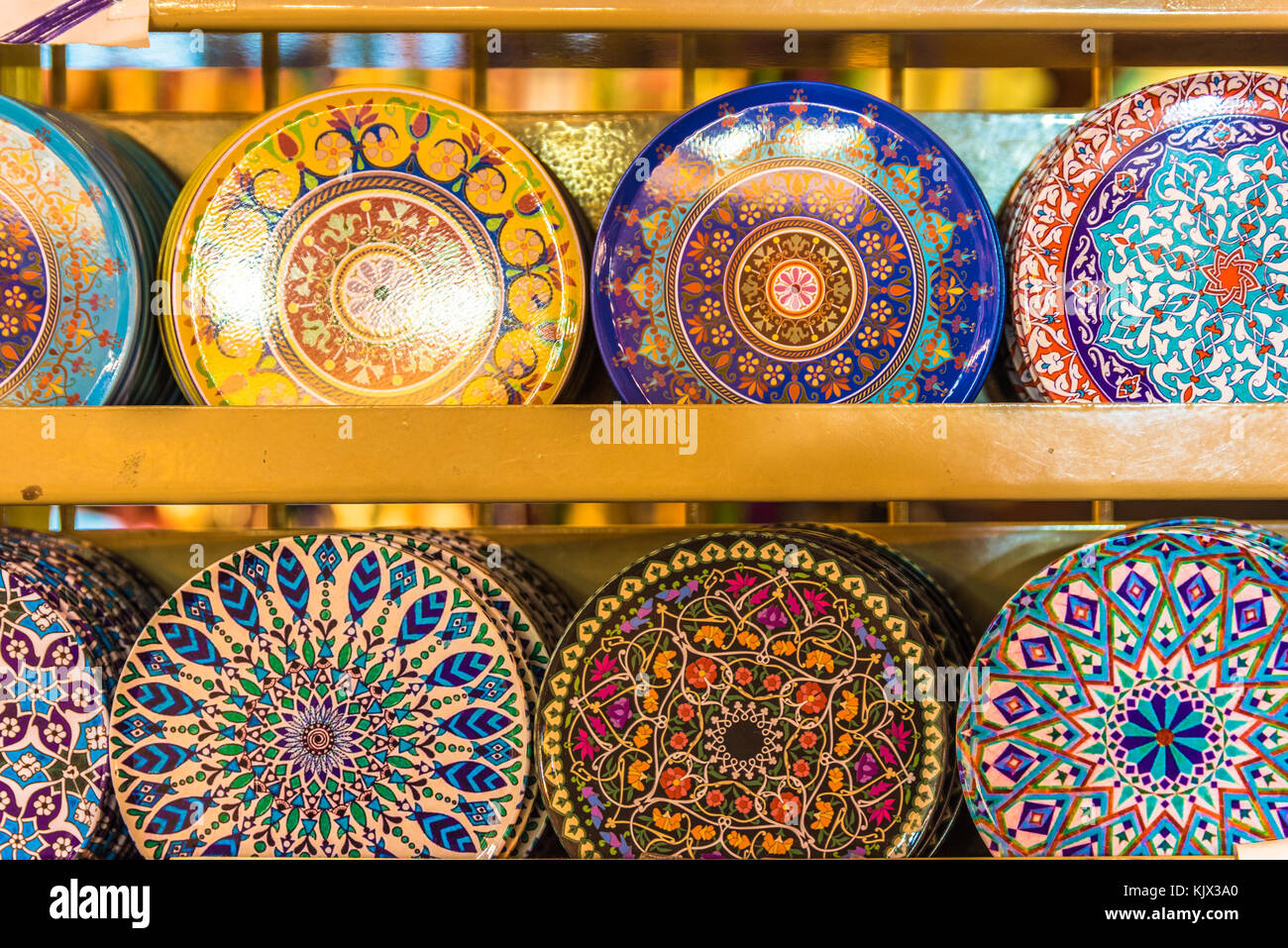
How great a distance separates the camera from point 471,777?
0.97m

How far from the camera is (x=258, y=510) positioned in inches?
46.8

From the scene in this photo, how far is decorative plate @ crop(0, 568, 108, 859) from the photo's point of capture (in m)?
0.97

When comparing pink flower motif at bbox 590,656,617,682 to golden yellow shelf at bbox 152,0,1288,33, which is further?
pink flower motif at bbox 590,656,617,682

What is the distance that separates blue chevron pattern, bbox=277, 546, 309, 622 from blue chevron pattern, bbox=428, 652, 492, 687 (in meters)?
0.18

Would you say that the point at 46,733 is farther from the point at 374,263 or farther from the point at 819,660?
the point at 819,660

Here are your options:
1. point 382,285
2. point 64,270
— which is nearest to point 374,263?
point 382,285

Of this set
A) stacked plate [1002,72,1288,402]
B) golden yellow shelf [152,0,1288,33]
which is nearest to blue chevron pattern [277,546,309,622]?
golden yellow shelf [152,0,1288,33]

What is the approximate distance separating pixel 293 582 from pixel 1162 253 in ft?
3.54

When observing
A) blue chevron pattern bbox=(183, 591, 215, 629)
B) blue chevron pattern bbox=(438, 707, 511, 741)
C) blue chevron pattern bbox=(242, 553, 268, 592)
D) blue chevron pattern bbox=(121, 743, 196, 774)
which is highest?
blue chevron pattern bbox=(242, 553, 268, 592)

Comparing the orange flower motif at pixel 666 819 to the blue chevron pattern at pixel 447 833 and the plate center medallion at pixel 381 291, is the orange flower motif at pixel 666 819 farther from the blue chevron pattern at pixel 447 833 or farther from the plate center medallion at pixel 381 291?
the plate center medallion at pixel 381 291

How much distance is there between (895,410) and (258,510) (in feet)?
2.86

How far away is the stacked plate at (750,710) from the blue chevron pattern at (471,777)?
62 mm

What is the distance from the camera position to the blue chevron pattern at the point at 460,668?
98 centimetres

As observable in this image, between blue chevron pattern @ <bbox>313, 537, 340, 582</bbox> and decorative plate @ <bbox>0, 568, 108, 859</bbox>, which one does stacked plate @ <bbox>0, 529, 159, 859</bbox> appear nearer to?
decorative plate @ <bbox>0, 568, 108, 859</bbox>
